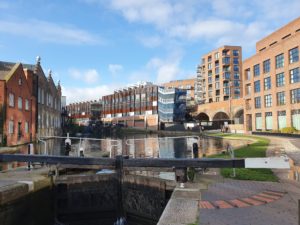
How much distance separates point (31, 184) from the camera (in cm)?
1002

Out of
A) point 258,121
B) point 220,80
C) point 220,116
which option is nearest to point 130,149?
point 258,121

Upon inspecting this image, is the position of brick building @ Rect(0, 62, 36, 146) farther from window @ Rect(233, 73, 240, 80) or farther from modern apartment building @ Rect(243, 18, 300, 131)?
window @ Rect(233, 73, 240, 80)

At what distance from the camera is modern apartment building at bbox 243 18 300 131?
46.7m

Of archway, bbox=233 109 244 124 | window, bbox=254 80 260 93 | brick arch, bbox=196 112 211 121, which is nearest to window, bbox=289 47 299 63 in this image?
window, bbox=254 80 260 93

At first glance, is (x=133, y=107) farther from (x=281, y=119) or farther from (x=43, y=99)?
(x=281, y=119)

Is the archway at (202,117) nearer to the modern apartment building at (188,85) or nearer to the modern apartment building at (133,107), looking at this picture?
the modern apartment building at (133,107)

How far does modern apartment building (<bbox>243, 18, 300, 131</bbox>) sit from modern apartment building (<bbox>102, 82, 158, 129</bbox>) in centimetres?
4383

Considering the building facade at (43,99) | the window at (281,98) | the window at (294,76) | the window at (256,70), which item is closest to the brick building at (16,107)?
the building facade at (43,99)

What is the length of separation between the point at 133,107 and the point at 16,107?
75.8 m

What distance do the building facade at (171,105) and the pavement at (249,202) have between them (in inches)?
3317

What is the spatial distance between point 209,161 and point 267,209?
2104mm

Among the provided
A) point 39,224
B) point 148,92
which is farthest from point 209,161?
point 148,92

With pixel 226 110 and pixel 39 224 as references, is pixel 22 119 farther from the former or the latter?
pixel 226 110

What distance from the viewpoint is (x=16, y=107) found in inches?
1407
